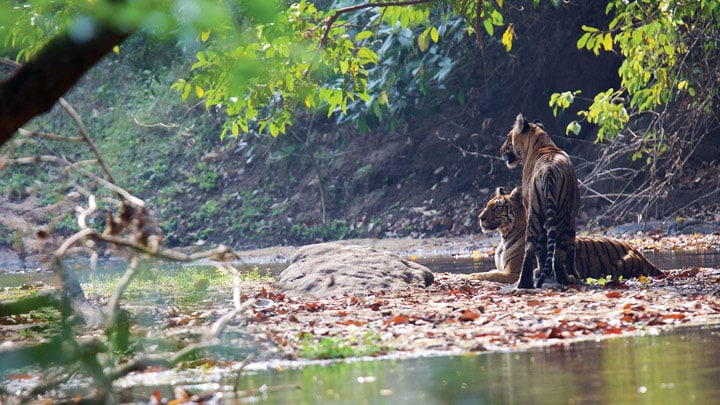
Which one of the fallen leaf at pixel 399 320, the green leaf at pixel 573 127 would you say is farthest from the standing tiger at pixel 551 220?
the fallen leaf at pixel 399 320

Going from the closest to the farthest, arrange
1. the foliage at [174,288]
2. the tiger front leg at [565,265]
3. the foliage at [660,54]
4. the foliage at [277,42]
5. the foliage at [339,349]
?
the foliage at [277,42] < the foliage at [339,349] < the tiger front leg at [565,265] < the foliage at [174,288] < the foliage at [660,54]

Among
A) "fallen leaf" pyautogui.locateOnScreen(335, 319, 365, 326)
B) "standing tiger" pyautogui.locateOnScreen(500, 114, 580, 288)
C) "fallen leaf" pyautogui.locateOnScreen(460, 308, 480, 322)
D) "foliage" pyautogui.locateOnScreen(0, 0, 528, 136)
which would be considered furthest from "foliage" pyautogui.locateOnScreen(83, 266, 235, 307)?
"fallen leaf" pyautogui.locateOnScreen(460, 308, 480, 322)

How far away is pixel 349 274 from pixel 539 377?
5877mm

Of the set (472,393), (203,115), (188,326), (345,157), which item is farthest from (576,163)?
(472,393)

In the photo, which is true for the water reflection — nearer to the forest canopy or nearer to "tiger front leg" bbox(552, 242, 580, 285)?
the forest canopy

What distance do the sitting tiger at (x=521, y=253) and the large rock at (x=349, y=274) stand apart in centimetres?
81

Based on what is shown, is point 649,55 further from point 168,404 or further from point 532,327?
point 168,404

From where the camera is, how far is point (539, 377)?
16.7 ft

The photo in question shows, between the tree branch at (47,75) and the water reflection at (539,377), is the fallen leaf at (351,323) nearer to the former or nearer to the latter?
the water reflection at (539,377)

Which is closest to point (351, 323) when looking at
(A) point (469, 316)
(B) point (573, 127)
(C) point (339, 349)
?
(A) point (469, 316)

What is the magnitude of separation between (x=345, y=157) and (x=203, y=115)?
5488 millimetres

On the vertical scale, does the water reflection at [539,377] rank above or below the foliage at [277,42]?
below

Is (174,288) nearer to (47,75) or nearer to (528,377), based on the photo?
(528,377)

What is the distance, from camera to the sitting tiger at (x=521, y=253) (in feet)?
35.9
